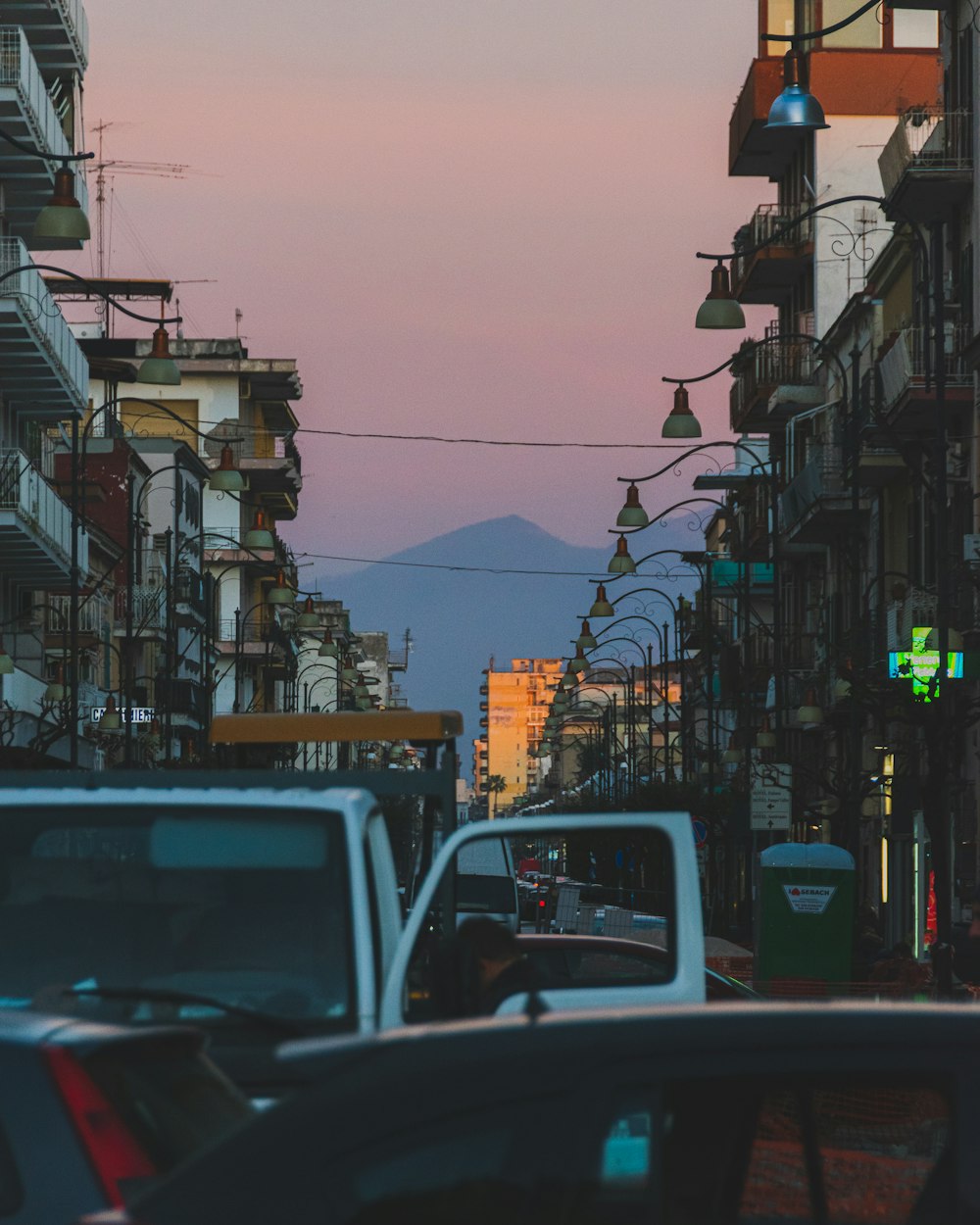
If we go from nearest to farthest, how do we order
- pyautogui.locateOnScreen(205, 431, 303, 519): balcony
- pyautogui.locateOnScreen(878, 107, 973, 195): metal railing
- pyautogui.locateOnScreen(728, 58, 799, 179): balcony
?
1. pyautogui.locateOnScreen(878, 107, 973, 195): metal railing
2. pyautogui.locateOnScreen(728, 58, 799, 179): balcony
3. pyautogui.locateOnScreen(205, 431, 303, 519): balcony

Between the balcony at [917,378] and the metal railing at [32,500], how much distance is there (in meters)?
15.7

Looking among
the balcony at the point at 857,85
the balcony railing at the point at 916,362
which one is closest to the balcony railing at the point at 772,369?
the balcony at the point at 857,85

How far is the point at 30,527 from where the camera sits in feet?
165

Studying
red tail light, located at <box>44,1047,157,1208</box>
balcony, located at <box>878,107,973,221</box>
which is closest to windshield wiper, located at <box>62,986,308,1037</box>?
red tail light, located at <box>44,1047,157,1208</box>

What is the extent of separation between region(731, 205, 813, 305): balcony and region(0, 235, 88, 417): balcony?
61.1ft

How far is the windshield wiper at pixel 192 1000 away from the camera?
7953mm

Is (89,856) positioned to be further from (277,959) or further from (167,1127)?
(167,1127)

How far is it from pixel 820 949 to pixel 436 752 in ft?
45.2

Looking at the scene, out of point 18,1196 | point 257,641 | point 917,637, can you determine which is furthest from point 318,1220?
point 257,641

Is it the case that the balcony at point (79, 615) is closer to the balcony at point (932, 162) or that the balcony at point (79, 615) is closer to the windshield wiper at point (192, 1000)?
the balcony at point (932, 162)

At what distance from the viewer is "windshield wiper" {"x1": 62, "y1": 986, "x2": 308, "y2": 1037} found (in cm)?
795

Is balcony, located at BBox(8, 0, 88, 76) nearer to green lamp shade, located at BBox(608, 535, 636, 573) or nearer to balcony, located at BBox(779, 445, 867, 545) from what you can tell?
green lamp shade, located at BBox(608, 535, 636, 573)

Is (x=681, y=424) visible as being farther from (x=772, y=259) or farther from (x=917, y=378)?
(x=772, y=259)

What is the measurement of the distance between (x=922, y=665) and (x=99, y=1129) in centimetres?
3011
